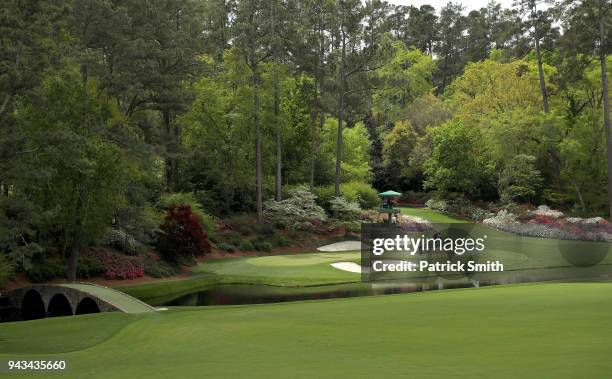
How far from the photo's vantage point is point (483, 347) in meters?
9.79

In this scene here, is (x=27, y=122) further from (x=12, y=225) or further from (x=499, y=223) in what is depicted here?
(x=499, y=223)

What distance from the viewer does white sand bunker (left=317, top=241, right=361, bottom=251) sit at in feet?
149

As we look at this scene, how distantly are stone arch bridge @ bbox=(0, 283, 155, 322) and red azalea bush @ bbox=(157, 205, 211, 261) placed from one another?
920 cm

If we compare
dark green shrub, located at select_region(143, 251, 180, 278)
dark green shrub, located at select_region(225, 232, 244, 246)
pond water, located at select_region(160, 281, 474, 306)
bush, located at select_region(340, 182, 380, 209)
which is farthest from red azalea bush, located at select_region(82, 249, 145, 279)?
bush, located at select_region(340, 182, 380, 209)

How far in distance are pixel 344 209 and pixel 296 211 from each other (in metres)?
3.99

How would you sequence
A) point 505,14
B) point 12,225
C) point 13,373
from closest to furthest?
point 13,373
point 12,225
point 505,14

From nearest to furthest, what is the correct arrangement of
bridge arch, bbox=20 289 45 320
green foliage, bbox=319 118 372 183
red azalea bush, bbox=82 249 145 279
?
bridge arch, bbox=20 289 45 320 → red azalea bush, bbox=82 249 145 279 → green foliage, bbox=319 118 372 183

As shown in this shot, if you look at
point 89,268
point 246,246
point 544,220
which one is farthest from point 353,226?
point 89,268

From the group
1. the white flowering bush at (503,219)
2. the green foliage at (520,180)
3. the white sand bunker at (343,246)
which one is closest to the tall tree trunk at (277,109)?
the white sand bunker at (343,246)

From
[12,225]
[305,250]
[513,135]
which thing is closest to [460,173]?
[513,135]

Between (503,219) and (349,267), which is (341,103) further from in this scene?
(349,267)

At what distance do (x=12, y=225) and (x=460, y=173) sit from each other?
44.2 m

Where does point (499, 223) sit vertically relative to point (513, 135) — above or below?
below

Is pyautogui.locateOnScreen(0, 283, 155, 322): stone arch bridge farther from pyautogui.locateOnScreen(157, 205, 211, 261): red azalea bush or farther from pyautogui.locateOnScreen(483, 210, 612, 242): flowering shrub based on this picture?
pyautogui.locateOnScreen(483, 210, 612, 242): flowering shrub
